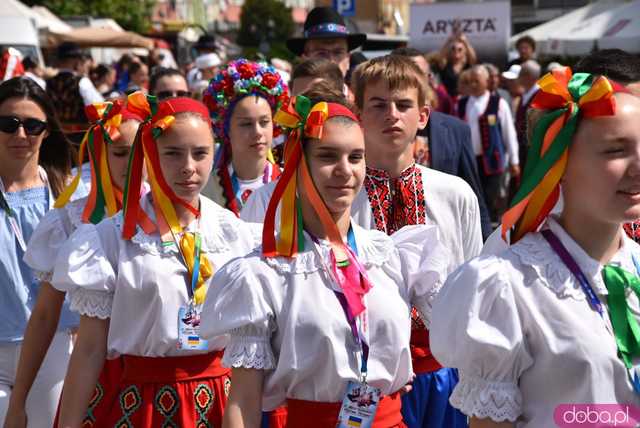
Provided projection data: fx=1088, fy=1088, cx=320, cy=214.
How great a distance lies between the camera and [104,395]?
4.30m

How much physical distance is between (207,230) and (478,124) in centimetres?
795

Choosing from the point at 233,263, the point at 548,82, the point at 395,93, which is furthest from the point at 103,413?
the point at 548,82

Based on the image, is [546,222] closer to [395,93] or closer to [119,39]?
[395,93]

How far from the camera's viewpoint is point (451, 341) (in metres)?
2.87

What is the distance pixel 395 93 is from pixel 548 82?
1.59 meters

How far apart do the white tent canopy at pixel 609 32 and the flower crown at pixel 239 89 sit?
42.8ft

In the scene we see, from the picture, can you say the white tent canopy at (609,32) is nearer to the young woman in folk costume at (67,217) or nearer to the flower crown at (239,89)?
the flower crown at (239,89)

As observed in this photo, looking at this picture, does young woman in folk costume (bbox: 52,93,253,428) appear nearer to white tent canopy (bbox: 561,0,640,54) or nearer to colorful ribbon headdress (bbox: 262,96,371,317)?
colorful ribbon headdress (bbox: 262,96,371,317)

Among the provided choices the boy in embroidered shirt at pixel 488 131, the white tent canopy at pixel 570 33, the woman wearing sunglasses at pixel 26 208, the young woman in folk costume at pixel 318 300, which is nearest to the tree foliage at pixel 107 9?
the white tent canopy at pixel 570 33

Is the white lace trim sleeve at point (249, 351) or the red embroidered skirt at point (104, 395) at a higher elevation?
the white lace trim sleeve at point (249, 351)

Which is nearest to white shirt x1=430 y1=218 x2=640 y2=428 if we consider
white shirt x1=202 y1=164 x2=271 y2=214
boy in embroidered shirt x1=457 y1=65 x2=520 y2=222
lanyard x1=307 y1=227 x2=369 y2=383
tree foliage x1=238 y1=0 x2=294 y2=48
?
lanyard x1=307 y1=227 x2=369 y2=383

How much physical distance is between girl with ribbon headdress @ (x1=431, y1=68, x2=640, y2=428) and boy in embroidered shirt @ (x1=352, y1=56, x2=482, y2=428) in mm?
1521

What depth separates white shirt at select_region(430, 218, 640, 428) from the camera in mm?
2822

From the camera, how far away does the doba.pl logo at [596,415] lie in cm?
281
